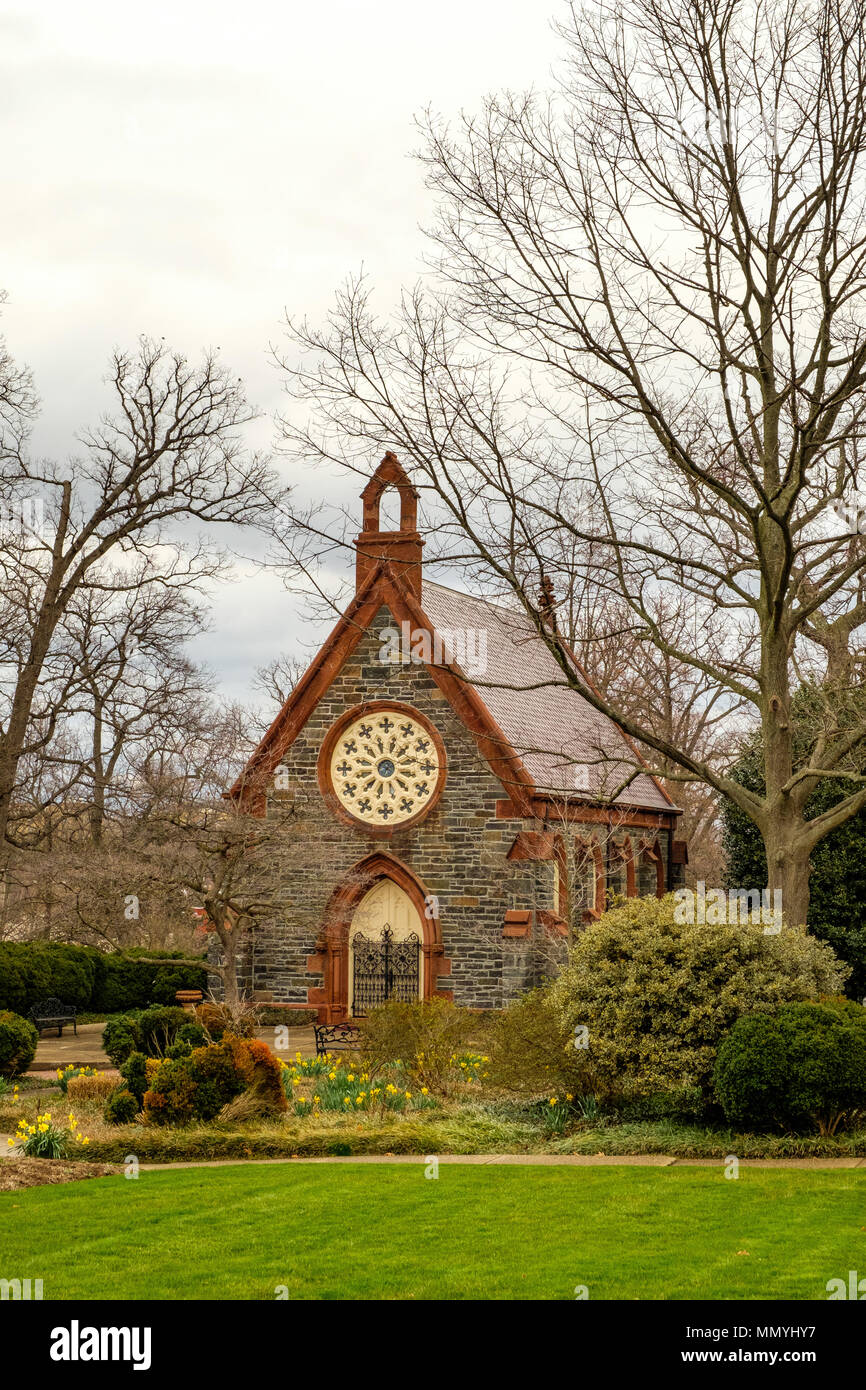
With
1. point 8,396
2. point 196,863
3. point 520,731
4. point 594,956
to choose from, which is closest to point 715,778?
point 594,956

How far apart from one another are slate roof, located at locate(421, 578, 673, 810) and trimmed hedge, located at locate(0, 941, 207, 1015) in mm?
7700

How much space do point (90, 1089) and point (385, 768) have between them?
1084 cm

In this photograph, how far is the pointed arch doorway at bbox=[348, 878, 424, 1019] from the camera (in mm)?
25737

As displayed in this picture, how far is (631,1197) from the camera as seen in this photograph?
10383mm

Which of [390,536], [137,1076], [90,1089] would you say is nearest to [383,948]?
[390,536]

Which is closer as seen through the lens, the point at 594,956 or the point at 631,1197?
the point at 631,1197

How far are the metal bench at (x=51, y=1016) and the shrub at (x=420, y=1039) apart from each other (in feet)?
36.1

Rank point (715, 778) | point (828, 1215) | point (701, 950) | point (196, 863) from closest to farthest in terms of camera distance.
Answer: point (828, 1215), point (701, 950), point (715, 778), point (196, 863)

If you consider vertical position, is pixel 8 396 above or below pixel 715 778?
above

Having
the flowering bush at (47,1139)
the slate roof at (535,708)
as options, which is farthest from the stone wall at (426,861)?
the flowering bush at (47,1139)

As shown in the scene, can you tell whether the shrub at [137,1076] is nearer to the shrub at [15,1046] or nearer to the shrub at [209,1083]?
the shrub at [209,1083]

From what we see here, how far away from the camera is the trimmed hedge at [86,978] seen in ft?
86.1

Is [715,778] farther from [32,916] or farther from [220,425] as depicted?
[32,916]

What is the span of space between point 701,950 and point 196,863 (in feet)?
29.5
